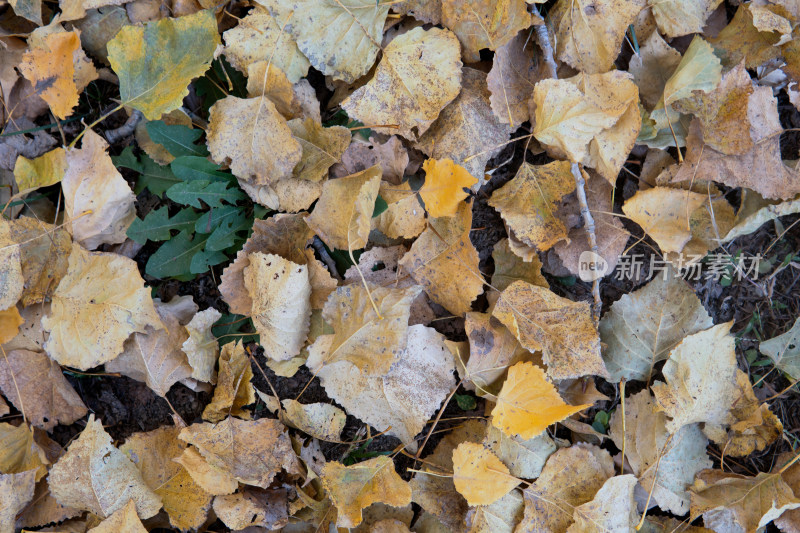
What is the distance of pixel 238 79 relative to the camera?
6.41ft

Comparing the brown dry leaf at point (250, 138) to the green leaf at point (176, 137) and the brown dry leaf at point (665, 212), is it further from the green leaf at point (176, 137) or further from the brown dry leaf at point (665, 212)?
the brown dry leaf at point (665, 212)

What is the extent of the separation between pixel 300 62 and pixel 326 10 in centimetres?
18

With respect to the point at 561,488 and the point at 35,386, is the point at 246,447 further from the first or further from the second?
the point at 561,488

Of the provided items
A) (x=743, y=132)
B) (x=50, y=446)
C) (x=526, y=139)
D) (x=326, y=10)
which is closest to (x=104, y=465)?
(x=50, y=446)

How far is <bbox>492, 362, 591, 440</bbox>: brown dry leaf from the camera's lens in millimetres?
1759

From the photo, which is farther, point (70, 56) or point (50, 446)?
point (50, 446)

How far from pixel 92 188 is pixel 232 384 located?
76 cm

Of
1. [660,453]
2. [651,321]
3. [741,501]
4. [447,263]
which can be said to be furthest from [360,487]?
[741,501]

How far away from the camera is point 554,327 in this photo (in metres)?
1.82

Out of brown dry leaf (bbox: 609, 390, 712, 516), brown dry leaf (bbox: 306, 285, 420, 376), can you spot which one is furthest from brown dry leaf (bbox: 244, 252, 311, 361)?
brown dry leaf (bbox: 609, 390, 712, 516)

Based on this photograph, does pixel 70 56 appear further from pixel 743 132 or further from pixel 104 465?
pixel 743 132

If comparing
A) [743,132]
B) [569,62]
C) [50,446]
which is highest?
[569,62]

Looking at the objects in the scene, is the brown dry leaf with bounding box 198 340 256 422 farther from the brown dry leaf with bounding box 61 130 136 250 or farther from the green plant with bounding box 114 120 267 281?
the brown dry leaf with bounding box 61 130 136 250

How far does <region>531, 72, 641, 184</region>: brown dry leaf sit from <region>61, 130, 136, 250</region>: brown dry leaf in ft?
4.39
